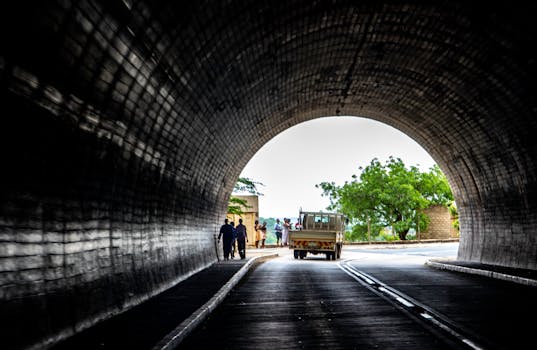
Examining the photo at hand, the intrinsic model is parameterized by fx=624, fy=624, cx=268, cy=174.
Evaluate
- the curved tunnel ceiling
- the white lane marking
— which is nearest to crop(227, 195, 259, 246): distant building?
the curved tunnel ceiling

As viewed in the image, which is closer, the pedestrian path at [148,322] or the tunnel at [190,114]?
the tunnel at [190,114]

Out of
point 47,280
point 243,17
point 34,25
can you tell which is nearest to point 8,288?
point 47,280

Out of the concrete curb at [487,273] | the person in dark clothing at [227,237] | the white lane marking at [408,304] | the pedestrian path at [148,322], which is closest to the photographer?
the pedestrian path at [148,322]

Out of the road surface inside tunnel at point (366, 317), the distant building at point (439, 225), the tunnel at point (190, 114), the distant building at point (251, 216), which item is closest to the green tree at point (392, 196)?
the distant building at point (439, 225)

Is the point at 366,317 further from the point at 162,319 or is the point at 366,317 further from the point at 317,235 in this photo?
the point at 317,235

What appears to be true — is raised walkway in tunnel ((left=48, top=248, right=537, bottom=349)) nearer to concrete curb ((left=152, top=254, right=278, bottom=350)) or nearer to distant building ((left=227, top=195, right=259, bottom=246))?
concrete curb ((left=152, top=254, right=278, bottom=350))

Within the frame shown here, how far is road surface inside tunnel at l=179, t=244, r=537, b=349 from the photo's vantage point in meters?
7.09

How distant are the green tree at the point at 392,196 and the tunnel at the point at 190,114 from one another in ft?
116

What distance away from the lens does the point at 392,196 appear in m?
60.2

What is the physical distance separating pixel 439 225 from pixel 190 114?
156 ft

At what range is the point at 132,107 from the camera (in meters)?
9.31

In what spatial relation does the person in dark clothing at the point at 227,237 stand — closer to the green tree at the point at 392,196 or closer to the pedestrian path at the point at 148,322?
the pedestrian path at the point at 148,322

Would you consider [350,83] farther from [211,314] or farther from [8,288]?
[8,288]

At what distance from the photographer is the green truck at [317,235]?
30.3m
